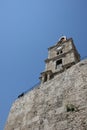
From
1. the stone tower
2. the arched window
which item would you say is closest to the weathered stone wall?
the stone tower

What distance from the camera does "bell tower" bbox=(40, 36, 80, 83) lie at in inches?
794

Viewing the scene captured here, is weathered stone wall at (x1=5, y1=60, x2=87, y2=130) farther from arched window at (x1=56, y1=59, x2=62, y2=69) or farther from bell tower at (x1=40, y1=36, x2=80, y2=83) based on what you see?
arched window at (x1=56, y1=59, x2=62, y2=69)

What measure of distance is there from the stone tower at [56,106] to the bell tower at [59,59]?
531cm

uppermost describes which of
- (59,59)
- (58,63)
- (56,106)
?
(59,59)

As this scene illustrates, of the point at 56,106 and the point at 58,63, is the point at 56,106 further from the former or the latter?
the point at 58,63

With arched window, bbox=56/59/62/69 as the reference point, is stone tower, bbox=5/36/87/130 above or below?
below

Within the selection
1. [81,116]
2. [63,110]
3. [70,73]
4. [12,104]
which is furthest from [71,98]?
[12,104]

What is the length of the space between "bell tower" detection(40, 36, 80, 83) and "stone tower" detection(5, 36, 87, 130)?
5310 millimetres

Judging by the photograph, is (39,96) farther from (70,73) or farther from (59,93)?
(70,73)

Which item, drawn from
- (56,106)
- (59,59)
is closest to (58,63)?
(59,59)

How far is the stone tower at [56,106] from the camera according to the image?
995 centimetres

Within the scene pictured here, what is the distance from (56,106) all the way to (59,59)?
11.9 m

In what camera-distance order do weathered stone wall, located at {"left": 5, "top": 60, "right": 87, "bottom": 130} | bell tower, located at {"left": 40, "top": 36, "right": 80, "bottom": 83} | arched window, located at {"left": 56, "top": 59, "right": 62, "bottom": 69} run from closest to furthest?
weathered stone wall, located at {"left": 5, "top": 60, "right": 87, "bottom": 130} → bell tower, located at {"left": 40, "top": 36, "right": 80, "bottom": 83} → arched window, located at {"left": 56, "top": 59, "right": 62, "bottom": 69}

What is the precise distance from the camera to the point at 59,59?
2275 centimetres
